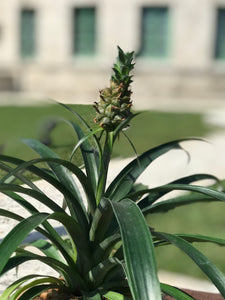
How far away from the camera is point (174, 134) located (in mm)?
8953

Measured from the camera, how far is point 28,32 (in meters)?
15.7

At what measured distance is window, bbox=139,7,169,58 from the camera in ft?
49.5

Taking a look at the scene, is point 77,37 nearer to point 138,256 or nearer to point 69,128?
point 69,128

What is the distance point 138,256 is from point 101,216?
0.48 m

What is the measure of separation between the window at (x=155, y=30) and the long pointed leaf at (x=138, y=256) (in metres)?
13.7

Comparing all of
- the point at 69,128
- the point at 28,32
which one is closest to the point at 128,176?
the point at 69,128

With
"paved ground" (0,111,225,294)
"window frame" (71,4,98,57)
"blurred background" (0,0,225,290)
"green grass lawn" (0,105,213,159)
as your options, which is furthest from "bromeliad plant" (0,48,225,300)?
"window frame" (71,4,98,57)

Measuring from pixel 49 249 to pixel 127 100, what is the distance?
88cm

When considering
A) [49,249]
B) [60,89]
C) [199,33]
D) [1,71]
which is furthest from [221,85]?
[49,249]

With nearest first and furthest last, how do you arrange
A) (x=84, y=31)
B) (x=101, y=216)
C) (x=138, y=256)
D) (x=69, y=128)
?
(x=138, y=256) < (x=101, y=216) < (x=69, y=128) < (x=84, y=31)

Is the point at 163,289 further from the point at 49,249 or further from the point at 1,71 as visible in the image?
the point at 1,71

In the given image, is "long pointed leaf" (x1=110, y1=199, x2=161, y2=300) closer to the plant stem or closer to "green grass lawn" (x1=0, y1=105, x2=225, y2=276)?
the plant stem

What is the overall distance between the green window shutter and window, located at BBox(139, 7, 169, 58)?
3073 mm

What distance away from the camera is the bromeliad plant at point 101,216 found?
175 centimetres
